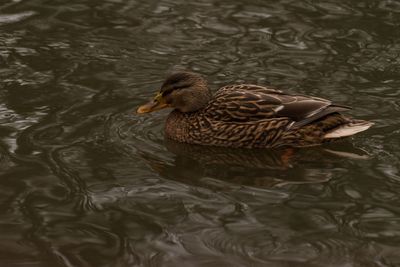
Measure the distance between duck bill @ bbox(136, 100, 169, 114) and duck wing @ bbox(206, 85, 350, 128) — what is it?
0.54 meters

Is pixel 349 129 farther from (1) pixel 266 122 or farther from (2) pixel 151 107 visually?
(2) pixel 151 107

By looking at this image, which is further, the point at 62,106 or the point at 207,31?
the point at 207,31

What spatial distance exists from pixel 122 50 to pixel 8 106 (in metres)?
2.06

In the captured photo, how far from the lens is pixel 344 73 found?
10320 mm

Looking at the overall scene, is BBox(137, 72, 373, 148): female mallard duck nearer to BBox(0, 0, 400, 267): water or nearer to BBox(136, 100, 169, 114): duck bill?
BBox(136, 100, 169, 114): duck bill

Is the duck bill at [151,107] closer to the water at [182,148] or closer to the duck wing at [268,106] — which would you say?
the water at [182,148]

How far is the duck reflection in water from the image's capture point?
8.19 m

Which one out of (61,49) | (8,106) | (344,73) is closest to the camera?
(8,106)

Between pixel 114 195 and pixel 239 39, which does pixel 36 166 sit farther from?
pixel 239 39

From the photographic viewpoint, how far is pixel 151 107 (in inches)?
364

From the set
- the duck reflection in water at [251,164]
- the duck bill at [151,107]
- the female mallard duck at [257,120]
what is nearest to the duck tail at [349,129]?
the female mallard duck at [257,120]

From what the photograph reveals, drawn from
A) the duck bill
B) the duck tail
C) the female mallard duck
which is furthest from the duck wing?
the duck bill

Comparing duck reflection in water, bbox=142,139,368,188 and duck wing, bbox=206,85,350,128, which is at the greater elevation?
duck wing, bbox=206,85,350,128

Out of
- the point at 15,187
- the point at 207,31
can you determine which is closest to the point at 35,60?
the point at 207,31
